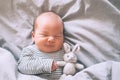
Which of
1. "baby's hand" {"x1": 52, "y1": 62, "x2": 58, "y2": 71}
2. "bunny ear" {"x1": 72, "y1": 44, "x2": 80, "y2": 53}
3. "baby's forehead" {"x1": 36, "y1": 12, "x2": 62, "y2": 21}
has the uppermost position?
"baby's forehead" {"x1": 36, "y1": 12, "x2": 62, "y2": 21}

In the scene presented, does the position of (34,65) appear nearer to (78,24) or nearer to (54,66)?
(54,66)

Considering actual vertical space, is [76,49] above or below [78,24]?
below

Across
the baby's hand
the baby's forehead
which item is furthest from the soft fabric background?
the baby's hand

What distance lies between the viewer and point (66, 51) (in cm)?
137

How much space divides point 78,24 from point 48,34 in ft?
0.54

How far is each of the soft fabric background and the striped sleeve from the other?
0.35 ft

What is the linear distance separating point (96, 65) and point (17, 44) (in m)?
0.40

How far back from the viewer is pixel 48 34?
1354mm

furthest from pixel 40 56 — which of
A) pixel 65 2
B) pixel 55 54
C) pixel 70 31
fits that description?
pixel 65 2

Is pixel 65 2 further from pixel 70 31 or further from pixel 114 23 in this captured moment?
pixel 114 23

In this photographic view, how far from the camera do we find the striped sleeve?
50.7 inches

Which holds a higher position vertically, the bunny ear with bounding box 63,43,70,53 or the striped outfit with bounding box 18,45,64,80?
the bunny ear with bounding box 63,43,70,53

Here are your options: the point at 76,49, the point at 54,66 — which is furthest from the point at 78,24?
the point at 54,66

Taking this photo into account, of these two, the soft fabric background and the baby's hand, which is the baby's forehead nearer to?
the soft fabric background
